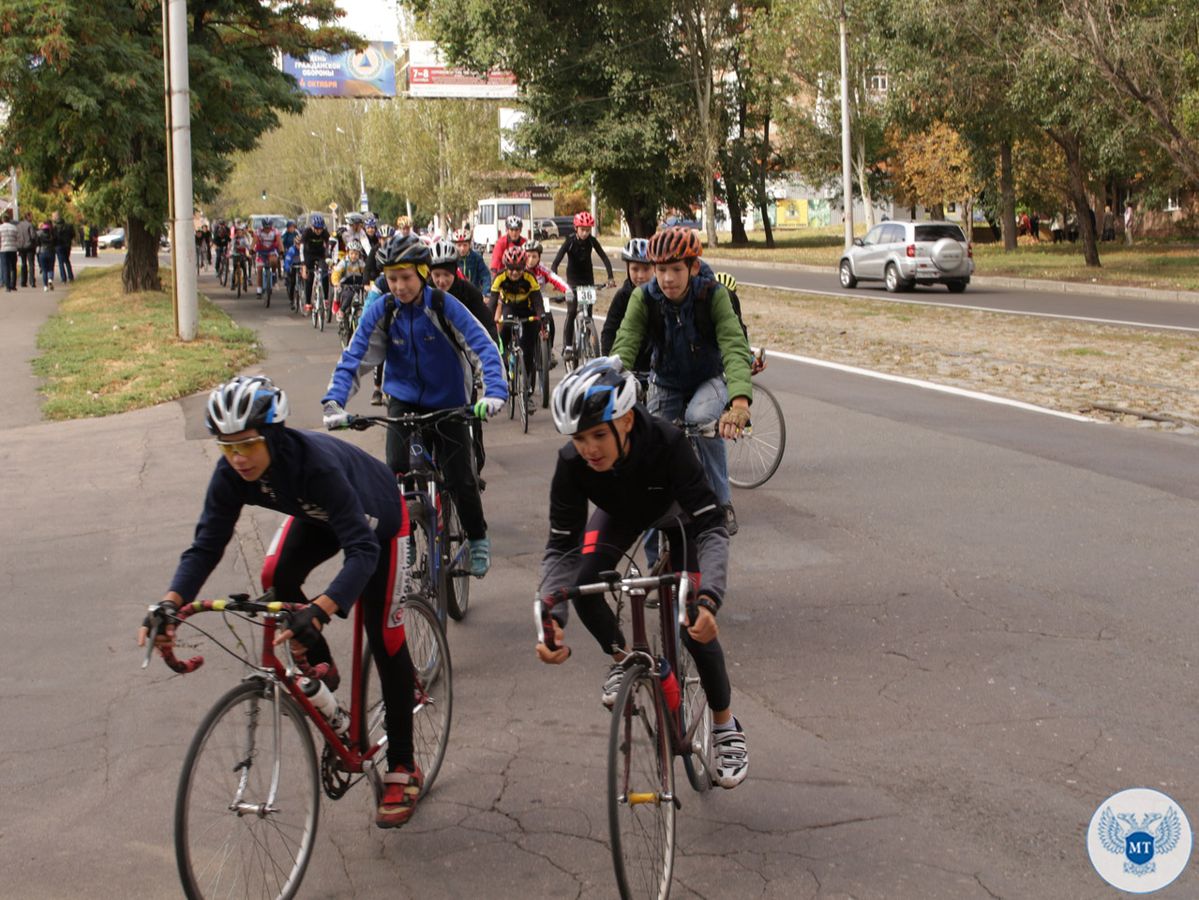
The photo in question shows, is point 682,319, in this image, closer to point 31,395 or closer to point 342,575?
point 342,575

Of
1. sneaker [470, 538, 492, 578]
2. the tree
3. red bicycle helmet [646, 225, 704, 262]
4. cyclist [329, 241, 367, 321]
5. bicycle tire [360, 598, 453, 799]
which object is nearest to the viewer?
bicycle tire [360, 598, 453, 799]

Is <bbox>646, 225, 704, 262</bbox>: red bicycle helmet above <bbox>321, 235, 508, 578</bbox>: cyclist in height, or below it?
above

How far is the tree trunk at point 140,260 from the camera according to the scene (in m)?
30.3

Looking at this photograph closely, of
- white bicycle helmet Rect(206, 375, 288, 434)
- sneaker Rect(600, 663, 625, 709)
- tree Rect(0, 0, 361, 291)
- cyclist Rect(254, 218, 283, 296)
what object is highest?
tree Rect(0, 0, 361, 291)

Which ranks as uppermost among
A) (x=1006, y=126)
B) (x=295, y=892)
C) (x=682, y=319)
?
(x=1006, y=126)

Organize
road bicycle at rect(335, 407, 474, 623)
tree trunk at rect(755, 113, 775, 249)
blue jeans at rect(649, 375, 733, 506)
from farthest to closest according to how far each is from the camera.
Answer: tree trunk at rect(755, 113, 775, 249), blue jeans at rect(649, 375, 733, 506), road bicycle at rect(335, 407, 474, 623)

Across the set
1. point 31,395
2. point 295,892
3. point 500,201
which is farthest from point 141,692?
point 500,201

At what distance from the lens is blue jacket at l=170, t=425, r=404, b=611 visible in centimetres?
416

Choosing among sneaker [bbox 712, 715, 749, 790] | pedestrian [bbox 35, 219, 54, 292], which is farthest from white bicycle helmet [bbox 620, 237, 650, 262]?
pedestrian [bbox 35, 219, 54, 292]

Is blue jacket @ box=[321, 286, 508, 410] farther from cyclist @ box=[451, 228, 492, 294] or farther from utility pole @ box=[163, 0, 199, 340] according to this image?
utility pole @ box=[163, 0, 199, 340]

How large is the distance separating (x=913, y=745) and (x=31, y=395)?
542 inches

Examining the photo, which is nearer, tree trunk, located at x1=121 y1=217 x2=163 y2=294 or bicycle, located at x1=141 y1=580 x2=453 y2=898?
bicycle, located at x1=141 y1=580 x2=453 y2=898

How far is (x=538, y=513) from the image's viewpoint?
9.51m

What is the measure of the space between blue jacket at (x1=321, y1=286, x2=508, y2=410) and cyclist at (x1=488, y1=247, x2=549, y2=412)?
19.2 ft
